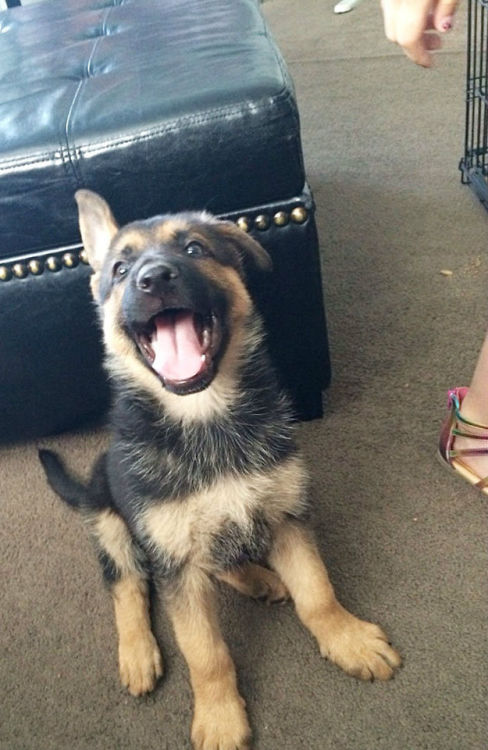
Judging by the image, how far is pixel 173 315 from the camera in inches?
47.6

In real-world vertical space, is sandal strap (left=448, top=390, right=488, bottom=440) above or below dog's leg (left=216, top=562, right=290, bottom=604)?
above

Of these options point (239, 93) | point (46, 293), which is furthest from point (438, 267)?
point (46, 293)

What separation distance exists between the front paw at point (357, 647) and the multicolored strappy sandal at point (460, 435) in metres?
0.44

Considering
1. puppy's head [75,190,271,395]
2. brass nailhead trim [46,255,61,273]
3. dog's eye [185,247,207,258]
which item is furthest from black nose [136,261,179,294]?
brass nailhead trim [46,255,61,273]

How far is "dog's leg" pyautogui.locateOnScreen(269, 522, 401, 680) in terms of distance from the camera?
4.13 feet

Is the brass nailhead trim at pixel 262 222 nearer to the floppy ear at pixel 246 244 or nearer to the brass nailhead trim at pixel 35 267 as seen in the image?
the floppy ear at pixel 246 244

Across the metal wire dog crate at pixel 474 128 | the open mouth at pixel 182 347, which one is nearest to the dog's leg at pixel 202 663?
the open mouth at pixel 182 347

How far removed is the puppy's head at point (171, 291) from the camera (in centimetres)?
114

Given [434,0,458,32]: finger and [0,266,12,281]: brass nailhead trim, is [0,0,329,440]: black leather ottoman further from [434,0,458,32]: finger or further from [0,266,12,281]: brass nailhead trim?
[434,0,458,32]: finger

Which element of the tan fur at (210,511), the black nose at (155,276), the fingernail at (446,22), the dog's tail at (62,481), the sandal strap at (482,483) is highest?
the fingernail at (446,22)

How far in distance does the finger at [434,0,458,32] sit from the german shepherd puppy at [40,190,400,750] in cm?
51

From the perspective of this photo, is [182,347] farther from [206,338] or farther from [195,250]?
[195,250]

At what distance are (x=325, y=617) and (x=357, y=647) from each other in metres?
0.08

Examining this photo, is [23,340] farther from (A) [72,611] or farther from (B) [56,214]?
(A) [72,611]
